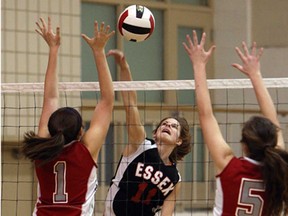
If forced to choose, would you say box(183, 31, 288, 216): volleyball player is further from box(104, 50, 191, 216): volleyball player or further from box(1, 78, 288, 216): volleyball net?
box(1, 78, 288, 216): volleyball net

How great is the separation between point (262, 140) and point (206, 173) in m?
7.61

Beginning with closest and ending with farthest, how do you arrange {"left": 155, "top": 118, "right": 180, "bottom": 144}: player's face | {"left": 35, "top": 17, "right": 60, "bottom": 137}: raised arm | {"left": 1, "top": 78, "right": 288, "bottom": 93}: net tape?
1. {"left": 35, "top": 17, "right": 60, "bottom": 137}: raised arm
2. {"left": 1, "top": 78, "right": 288, "bottom": 93}: net tape
3. {"left": 155, "top": 118, "right": 180, "bottom": 144}: player's face

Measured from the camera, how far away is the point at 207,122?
4.34 m

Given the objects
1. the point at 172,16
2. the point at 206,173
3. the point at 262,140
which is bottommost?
the point at 206,173

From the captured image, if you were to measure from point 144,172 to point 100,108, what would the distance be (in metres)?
1.28

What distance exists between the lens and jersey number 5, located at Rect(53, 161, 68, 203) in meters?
4.74

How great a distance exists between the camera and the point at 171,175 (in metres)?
6.12

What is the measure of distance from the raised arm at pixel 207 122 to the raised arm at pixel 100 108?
57 cm

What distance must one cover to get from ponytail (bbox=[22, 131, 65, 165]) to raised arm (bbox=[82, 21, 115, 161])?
0.50ft

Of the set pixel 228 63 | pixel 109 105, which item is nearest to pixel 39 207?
pixel 109 105

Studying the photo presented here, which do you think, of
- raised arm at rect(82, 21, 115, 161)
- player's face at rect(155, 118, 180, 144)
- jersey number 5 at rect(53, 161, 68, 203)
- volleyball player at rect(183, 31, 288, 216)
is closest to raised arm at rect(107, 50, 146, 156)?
player's face at rect(155, 118, 180, 144)

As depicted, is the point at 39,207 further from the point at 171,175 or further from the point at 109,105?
the point at 171,175

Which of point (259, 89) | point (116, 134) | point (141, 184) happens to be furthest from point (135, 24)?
point (116, 134)

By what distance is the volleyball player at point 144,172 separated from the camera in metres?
6.05
